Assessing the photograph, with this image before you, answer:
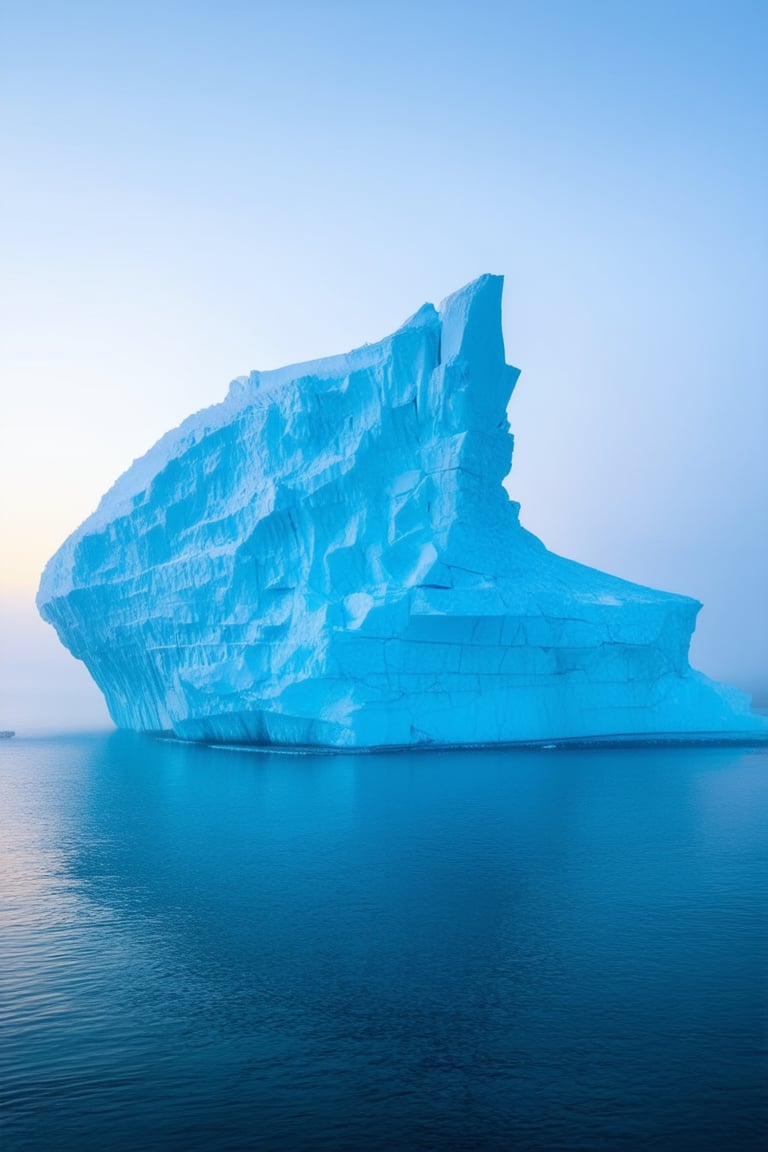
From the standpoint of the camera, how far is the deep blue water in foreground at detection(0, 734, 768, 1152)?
4273 mm

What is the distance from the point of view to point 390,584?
740 inches

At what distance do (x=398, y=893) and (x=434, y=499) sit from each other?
1226cm

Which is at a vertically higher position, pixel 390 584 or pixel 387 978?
pixel 390 584

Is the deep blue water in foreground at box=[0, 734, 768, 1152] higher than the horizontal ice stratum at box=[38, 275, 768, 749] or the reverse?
the reverse

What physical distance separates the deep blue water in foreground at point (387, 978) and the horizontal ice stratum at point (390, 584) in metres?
6.42

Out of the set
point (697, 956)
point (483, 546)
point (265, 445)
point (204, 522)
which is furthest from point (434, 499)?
point (697, 956)

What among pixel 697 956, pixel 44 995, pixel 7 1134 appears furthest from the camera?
pixel 697 956

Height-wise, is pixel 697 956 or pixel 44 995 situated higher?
pixel 697 956

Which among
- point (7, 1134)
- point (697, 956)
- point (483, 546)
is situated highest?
point (483, 546)

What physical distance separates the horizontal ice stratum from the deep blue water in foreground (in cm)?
642

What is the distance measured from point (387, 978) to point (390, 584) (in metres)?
13.0

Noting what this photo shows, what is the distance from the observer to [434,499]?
64.1 ft

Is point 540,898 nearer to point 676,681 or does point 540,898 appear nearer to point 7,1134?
point 7,1134

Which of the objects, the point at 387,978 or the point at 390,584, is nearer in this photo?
the point at 387,978
